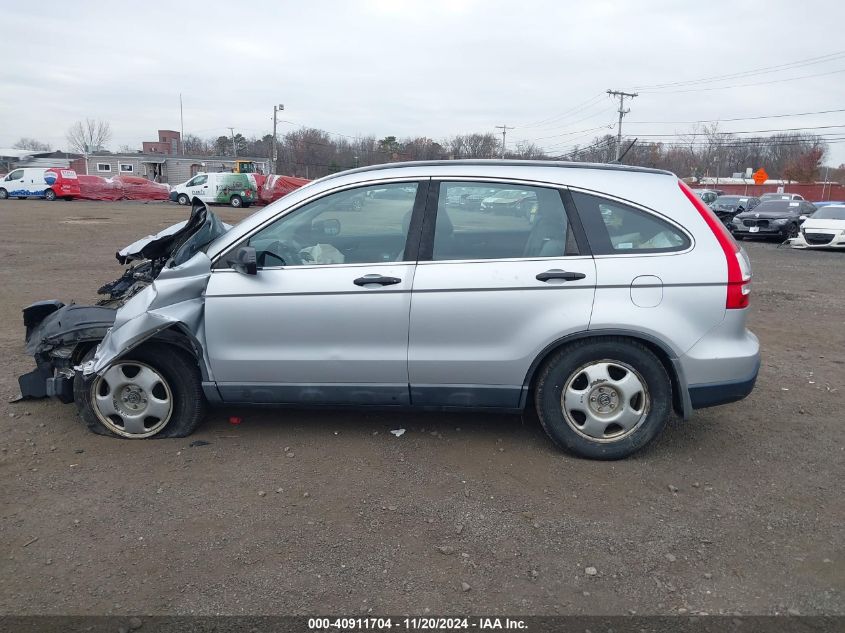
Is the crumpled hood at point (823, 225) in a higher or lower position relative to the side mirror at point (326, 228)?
lower

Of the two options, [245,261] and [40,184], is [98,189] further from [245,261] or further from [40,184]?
[245,261]

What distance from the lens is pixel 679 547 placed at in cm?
314

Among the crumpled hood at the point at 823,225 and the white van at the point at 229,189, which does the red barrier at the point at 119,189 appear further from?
the crumpled hood at the point at 823,225

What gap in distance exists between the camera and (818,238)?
19078 mm

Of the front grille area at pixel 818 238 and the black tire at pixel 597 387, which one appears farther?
the front grille area at pixel 818 238

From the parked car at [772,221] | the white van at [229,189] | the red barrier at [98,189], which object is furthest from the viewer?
the red barrier at [98,189]

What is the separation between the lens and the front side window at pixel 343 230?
13.3 ft

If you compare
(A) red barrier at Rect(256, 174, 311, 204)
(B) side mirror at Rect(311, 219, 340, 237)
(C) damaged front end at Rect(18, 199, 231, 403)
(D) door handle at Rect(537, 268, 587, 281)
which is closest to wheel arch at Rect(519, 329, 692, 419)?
(D) door handle at Rect(537, 268, 587, 281)

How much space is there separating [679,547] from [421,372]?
1.70 metres

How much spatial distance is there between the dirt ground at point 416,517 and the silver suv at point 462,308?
0.34 m

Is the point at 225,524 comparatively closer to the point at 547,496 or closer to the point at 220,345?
the point at 220,345

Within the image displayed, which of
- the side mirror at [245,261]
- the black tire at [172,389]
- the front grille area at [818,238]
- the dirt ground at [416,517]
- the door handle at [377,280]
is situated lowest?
the dirt ground at [416,517]

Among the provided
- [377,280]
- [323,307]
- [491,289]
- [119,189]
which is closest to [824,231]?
[491,289]

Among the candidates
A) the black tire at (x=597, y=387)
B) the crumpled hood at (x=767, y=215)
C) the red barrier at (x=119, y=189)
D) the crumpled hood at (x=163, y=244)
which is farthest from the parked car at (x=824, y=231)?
the red barrier at (x=119, y=189)
